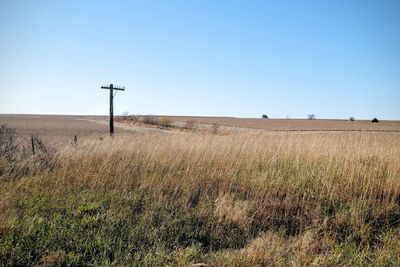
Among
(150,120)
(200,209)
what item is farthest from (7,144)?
(150,120)

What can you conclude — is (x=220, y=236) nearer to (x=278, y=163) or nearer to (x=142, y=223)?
(x=142, y=223)

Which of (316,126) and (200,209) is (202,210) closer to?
(200,209)

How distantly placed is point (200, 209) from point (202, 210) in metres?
0.08

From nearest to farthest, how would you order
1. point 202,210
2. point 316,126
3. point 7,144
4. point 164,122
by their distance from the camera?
1. point 202,210
2. point 7,144
3. point 164,122
4. point 316,126

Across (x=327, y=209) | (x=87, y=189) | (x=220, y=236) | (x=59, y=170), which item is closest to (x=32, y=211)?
(x=87, y=189)

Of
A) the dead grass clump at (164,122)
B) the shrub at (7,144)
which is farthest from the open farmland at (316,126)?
the shrub at (7,144)

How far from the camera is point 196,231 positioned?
5.09 meters

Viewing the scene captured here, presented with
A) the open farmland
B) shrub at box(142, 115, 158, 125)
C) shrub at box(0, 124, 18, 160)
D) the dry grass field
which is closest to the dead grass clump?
shrub at box(142, 115, 158, 125)

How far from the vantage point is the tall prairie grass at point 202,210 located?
442 cm

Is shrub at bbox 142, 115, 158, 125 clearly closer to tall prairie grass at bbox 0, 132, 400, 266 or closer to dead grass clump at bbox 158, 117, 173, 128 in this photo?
dead grass clump at bbox 158, 117, 173, 128

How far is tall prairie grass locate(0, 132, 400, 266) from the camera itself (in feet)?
14.5

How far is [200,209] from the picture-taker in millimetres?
5820

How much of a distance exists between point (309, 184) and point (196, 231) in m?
3.18

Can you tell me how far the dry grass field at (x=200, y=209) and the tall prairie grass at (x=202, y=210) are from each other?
19 mm
